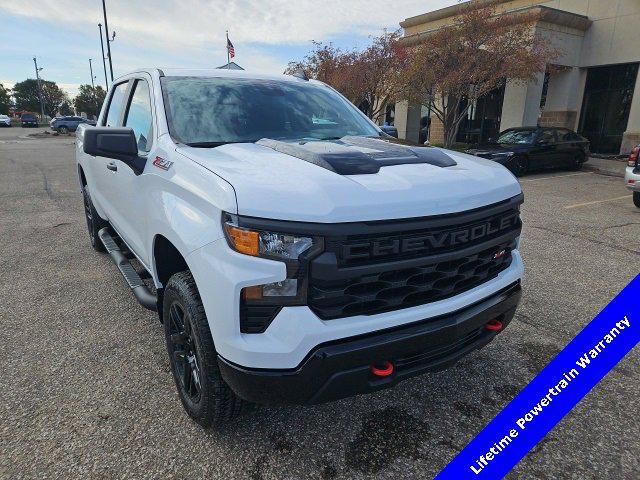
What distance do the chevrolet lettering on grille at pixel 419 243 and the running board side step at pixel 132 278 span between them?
151cm

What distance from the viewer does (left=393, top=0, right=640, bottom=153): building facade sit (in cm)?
1686

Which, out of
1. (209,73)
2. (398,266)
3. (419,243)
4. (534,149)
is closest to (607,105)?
(534,149)

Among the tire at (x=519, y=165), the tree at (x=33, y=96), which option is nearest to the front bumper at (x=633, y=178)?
the tire at (x=519, y=165)

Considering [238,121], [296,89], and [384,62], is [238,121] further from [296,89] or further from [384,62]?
[384,62]

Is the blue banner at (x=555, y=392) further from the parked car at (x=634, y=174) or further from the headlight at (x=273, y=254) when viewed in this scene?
the parked car at (x=634, y=174)

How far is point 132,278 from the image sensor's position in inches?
123

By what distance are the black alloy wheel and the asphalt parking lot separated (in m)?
0.20

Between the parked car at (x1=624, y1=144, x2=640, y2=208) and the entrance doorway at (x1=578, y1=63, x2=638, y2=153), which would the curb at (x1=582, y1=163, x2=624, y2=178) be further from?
the parked car at (x1=624, y1=144, x2=640, y2=208)

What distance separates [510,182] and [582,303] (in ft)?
7.56

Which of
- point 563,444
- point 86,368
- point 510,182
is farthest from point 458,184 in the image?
point 86,368

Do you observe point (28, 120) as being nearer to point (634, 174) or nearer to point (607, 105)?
point (607, 105)

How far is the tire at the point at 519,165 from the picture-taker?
1216 cm

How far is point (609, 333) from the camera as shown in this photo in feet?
3.38

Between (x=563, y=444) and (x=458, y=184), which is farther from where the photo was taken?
(x=563, y=444)
